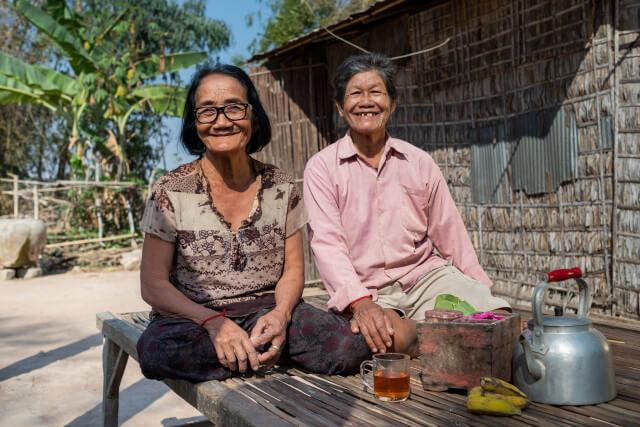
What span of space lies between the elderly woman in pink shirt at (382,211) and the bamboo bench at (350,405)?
0.55 m

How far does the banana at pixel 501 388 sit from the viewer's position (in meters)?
1.94

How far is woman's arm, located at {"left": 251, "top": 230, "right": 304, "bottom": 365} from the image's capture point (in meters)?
2.47

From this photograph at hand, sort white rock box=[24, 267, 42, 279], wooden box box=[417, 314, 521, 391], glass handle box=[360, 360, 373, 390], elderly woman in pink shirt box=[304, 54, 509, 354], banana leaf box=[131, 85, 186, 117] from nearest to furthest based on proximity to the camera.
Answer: wooden box box=[417, 314, 521, 391]
glass handle box=[360, 360, 373, 390]
elderly woman in pink shirt box=[304, 54, 509, 354]
white rock box=[24, 267, 42, 279]
banana leaf box=[131, 85, 186, 117]

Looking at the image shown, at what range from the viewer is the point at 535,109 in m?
5.71

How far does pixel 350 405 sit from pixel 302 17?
17.4 m

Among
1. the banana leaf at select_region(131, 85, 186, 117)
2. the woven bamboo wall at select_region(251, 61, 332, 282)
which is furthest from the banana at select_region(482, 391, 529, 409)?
the banana leaf at select_region(131, 85, 186, 117)

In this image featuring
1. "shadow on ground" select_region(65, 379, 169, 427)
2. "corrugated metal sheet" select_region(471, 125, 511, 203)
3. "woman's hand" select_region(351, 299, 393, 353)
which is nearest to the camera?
"woman's hand" select_region(351, 299, 393, 353)

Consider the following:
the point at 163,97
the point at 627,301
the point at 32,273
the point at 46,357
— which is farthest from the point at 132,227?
the point at 627,301

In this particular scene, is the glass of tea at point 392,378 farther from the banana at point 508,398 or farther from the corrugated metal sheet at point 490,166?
the corrugated metal sheet at point 490,166

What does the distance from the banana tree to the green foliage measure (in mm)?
4585

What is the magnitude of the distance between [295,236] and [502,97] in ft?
12.3

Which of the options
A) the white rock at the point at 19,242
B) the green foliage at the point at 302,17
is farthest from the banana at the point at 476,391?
the green foliage at the point at 302,17

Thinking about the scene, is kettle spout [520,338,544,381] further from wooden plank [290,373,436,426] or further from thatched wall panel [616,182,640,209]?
thatched wall panel [616,182,640,209]

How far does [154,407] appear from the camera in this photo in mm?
4434
